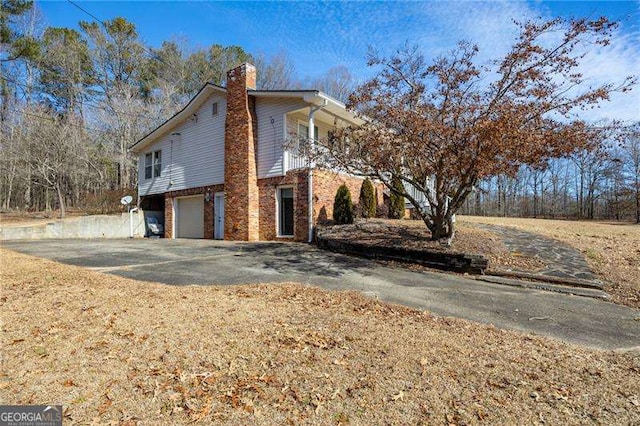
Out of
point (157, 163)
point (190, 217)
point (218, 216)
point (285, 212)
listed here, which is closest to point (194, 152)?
point (190, 217)

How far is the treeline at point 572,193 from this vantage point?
31177mm

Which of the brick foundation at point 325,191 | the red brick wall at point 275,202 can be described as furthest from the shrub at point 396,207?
the red brick wall at point 275,202

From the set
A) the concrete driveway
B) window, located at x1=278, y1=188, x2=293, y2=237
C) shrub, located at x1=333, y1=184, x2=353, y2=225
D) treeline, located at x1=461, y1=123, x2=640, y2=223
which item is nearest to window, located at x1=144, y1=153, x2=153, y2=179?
the concrete driveway

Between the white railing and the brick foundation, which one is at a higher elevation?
the white railing

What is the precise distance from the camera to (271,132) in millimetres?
13117

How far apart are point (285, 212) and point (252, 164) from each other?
2.28 meters

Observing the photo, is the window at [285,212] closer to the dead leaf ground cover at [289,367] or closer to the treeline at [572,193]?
the dead leaf ground cover at [289,367]

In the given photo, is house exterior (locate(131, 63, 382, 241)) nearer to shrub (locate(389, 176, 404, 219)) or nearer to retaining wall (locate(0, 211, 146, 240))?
shrub (locate(389, 176, 404, 219))

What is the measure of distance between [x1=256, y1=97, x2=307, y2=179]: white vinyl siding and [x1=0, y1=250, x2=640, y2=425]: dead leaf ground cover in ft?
28.7

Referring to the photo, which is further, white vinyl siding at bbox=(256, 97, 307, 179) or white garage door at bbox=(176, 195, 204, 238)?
white garage door at bbox=(176, 195, 204, 238)

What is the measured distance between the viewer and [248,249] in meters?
10.8

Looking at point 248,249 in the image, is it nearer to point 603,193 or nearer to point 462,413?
point 462,413

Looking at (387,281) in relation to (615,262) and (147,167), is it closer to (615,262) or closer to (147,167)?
(615,262)

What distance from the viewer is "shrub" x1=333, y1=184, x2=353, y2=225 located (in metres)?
12.0
